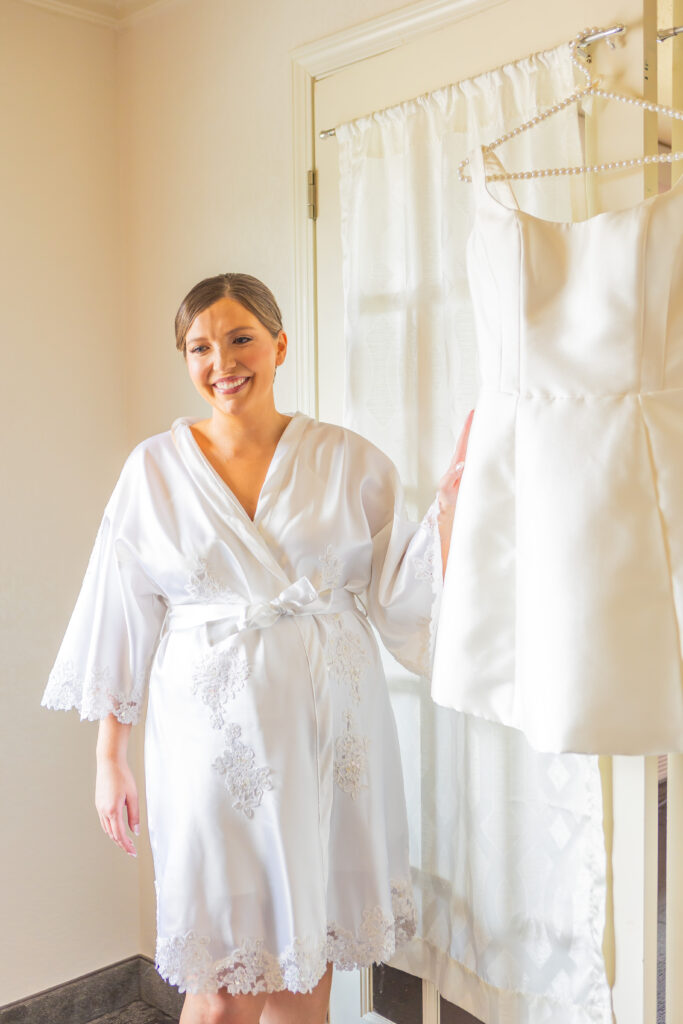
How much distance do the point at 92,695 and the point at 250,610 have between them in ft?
1.29

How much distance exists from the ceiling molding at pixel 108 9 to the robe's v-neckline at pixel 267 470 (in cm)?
141

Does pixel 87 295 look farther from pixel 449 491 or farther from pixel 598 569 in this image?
pixel 598 569

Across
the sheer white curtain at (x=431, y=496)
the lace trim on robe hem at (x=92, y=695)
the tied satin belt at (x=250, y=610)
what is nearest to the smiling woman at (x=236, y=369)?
the tied satin belt at (x=250, y=610)

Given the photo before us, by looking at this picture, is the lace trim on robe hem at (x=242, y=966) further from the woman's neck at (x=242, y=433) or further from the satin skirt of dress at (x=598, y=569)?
the woman's neck at (x=242, y=433)

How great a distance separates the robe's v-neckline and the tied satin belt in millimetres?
148

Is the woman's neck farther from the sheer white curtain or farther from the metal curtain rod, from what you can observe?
the metal curtain rod

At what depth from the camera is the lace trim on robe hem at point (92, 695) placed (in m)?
1.92

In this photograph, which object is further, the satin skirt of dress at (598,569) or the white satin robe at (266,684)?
the white satin robe at (266,684)

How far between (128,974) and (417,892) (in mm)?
1134

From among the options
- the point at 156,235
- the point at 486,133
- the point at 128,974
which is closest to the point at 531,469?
the point at 486,133

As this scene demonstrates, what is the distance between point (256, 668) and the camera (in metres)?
1.74

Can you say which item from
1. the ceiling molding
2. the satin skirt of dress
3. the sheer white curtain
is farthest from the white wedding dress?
the ceiling molding

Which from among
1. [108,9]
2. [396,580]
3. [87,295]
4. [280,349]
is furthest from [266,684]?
[108,9]

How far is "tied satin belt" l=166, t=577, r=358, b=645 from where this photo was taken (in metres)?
1.77
